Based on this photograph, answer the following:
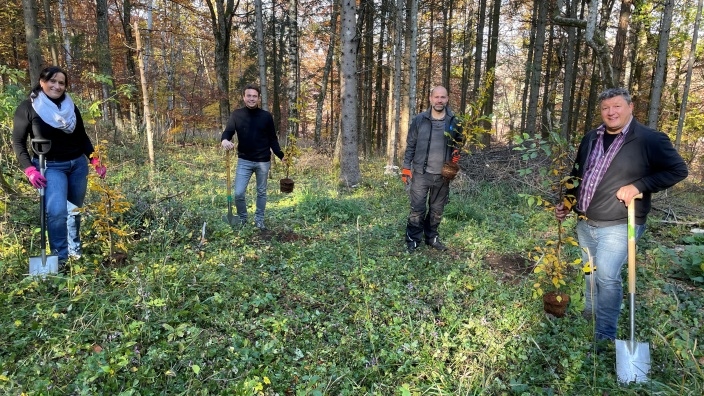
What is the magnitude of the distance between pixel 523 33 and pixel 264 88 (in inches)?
562

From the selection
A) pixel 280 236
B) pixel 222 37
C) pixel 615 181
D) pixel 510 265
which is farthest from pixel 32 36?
pixel 615 181

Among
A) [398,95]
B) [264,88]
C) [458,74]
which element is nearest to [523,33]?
[458,74]

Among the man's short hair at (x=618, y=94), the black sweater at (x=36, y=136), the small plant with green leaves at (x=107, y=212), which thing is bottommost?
the small plant with green leaves at (x=107, y=212)

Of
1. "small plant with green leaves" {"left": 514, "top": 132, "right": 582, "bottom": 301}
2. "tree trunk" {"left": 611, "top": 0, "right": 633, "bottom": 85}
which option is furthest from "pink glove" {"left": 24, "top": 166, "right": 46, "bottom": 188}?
"tree trunk" {"left": 611, "top": 0, "right": 633, "bottom": 85}

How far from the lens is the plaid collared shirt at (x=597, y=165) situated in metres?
2.71

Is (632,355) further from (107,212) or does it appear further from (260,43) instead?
(260,43)

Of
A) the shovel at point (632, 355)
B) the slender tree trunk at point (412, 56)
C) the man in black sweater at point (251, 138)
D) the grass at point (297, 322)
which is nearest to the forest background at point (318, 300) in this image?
the grass at point (297, 322)

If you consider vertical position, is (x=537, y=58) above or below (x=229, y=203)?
above

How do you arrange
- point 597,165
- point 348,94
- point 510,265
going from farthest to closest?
point 348,94 → point 510,265 → point 597,165

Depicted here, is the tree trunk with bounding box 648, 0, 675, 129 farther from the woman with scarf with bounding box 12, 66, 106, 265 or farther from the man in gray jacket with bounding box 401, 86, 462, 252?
the woman with scarf with bounding box 12, 66, 106, 265

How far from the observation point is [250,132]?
512 centimetres

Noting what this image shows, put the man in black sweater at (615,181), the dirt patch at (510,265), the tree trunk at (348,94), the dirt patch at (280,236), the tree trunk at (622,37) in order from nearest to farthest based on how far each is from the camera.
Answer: the man in black sweater at (615,181)
the dirt patch at (510,265)
the dirt patch at (280,236)
the tree trunk at (348,94)
the tree trunk at (622,37)

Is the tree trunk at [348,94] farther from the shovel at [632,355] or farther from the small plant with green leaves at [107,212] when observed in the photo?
the shovel at [632,355]

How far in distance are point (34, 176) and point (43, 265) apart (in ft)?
2.61
